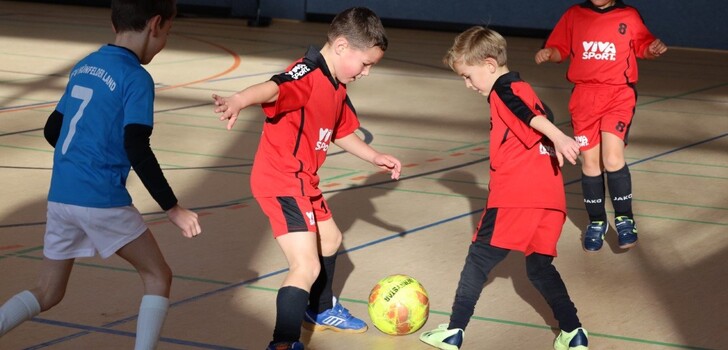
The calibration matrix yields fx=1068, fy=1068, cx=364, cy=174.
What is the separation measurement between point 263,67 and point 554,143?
9.92 m

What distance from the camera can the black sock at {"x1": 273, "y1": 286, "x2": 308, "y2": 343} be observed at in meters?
3.81

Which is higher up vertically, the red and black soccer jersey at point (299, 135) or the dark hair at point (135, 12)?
the dark hair at point (135, 12)

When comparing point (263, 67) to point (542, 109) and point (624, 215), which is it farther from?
point (542, 109)

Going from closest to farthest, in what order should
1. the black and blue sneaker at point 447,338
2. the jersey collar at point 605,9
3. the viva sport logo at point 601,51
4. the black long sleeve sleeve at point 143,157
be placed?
1. the black long sleeve sleeve at point 143,157
2. the black and blue sneaker at point 447,338
3. the viva sport logo at point 601,51
4. the jersey collar at point 605,9

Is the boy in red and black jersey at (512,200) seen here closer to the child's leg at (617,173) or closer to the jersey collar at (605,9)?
→ the child's leg at (617,173)

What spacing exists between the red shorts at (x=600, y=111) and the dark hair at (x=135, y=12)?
3216 millimetres

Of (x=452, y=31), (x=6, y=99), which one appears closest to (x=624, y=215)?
(x=6, y=99)

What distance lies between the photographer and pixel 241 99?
11.4 feet

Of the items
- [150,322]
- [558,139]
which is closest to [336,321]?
[150,322]

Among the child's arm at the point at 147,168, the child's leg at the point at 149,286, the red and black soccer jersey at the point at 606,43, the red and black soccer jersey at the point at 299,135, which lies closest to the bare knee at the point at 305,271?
the red and black soccer jersey at the point at 299,135

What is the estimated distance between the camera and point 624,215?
5.94 meters

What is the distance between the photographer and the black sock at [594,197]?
233 inches

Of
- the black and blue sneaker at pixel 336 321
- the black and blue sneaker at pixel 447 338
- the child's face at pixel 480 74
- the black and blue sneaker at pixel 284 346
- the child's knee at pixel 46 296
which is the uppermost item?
the child's face at pixel 480 74

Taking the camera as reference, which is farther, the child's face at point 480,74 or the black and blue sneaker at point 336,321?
the black and blue sneaker at point 336,321
